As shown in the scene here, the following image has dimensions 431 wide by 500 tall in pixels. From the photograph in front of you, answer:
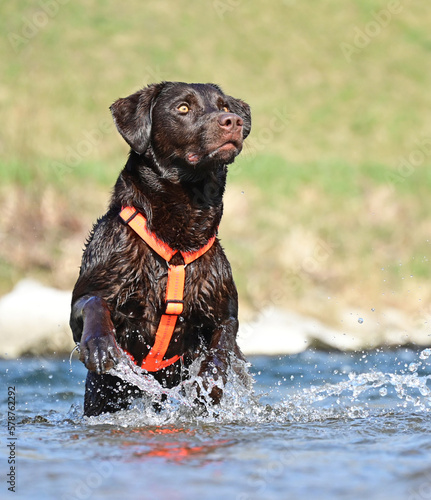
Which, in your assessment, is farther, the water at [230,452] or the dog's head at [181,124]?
the dog's head at [181,124]

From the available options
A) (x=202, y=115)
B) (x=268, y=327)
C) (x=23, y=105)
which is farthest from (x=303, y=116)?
(x=202, y=115)

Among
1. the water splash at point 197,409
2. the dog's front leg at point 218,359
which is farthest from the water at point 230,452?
the dog's front leg at point 218,359

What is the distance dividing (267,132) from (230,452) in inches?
657

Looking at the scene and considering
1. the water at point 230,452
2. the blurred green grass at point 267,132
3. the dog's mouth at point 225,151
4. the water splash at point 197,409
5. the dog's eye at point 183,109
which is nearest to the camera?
the water at point 230,452

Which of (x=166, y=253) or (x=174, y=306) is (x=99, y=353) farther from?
(x=166, y=253)

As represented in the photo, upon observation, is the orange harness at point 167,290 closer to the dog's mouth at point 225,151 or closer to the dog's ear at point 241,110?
the dog's mouth at point 225,151

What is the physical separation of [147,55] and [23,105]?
185 inches

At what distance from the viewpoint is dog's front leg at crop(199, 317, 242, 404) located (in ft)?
16.3

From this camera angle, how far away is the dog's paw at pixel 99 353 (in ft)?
14.7

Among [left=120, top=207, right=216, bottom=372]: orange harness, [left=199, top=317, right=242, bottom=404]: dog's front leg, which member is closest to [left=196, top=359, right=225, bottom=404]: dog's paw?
[left=199, top=317, right=242, bottom=404]: dog's front leg

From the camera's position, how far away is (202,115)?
5281 millimetres

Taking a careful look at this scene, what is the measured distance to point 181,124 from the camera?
209 inches

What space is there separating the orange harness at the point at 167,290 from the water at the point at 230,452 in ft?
0.68

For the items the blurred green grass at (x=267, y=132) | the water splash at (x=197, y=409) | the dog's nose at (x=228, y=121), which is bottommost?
the water splash at (x=197, y=409)
